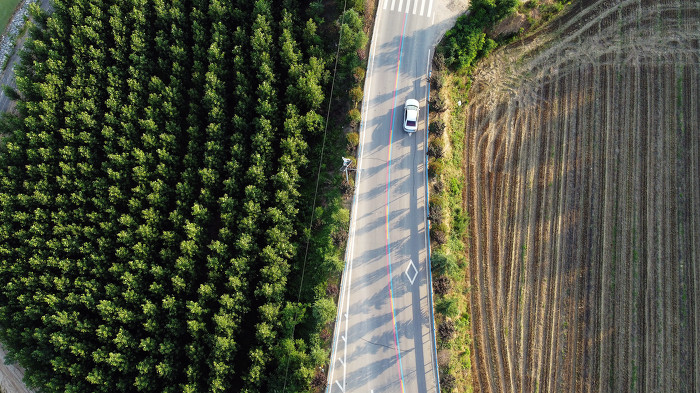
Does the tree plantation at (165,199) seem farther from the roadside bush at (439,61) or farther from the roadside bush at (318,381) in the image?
the roadside bush at (439,61)

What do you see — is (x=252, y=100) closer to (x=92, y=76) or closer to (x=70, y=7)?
(x=92, y=76)

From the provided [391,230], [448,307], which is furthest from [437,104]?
[448,307]

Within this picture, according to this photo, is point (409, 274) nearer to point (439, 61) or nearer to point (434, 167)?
point (434, 167)

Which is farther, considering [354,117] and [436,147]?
[354,117]

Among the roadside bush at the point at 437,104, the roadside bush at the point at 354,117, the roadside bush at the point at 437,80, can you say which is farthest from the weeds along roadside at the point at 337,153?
the roadside bush at the point at 437,104

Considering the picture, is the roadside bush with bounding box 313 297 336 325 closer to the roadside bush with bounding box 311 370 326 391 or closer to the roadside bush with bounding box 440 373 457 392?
the roadside bush with bounding box 311 370 326 391

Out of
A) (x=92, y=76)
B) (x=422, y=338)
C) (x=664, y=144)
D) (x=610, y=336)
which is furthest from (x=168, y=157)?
(x=664, y=144)
